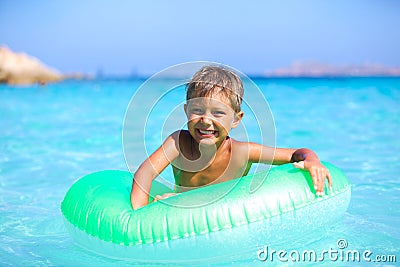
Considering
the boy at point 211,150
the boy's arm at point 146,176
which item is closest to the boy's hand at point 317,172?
the boy at point 211,150

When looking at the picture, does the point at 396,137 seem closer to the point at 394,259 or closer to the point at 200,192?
the point at 394,259

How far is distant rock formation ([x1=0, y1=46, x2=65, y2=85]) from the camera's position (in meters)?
Result: 38.9

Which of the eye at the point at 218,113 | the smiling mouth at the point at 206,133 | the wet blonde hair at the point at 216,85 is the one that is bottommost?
the smiling mouth at the point at 206,133

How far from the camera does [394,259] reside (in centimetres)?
278

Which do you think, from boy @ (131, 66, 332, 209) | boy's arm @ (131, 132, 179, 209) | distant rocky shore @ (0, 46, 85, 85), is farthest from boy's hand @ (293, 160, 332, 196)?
distant rocky shore @ (0, 46, 85, 85)

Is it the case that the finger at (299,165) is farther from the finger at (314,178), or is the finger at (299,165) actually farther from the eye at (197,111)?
the eye at (197,111)

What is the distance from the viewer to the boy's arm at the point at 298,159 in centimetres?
288

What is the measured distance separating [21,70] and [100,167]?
39.8 metres

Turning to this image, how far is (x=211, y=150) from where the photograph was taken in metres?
3.09

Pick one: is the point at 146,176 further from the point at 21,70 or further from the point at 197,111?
the point at 21,70

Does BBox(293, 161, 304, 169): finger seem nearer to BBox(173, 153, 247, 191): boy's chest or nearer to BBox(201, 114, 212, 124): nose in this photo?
BBox(173, 153, 247, 191): boy's chest

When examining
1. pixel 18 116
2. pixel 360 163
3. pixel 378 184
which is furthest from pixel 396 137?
pixel 18 116

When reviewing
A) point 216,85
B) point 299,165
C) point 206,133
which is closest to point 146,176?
point 206,133

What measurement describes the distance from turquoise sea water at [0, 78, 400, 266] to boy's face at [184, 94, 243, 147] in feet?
2.49
